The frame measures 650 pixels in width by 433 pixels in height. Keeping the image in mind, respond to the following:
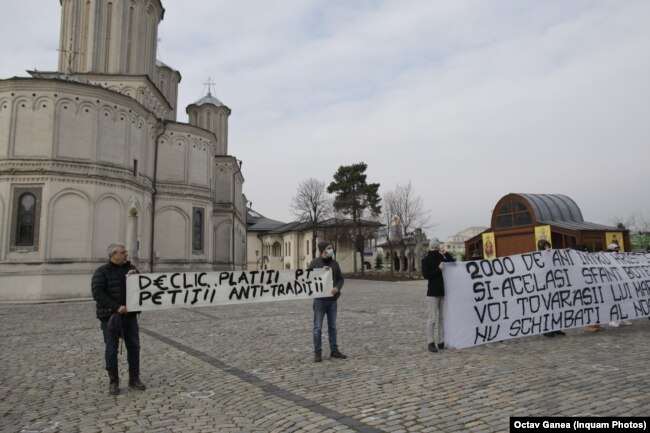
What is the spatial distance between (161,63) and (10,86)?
848 inches

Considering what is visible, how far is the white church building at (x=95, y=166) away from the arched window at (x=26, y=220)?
0.05 metres

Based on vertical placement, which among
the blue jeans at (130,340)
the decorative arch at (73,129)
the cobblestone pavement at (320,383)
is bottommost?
the cobblestone pavement at (320,383)

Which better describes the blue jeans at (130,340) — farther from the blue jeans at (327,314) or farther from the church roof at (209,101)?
the church roof at (209,101)

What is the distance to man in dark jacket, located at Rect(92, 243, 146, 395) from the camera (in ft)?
19.7

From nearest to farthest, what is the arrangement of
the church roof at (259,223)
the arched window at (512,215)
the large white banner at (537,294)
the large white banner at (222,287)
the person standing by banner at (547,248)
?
1. the large white banner at (222,287)
2. the large white banner at (537,294)
3. the person standing by banner at (547,248)
4. the arched window at (512,215)
5. the church roof at (259,223)

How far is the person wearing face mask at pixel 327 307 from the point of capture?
304 inches

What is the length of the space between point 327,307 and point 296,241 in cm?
7050

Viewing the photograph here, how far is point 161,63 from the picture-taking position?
44.8 metres

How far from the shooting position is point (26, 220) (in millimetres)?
24203

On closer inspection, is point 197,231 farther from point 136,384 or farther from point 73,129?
point 136,384

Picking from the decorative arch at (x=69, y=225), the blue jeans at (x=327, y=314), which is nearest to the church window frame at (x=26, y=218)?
the decorative arch at (x=69, y=225)

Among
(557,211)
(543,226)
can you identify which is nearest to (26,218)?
(543,226)

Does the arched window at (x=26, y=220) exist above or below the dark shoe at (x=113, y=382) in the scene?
above

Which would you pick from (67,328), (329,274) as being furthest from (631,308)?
(67,328)
